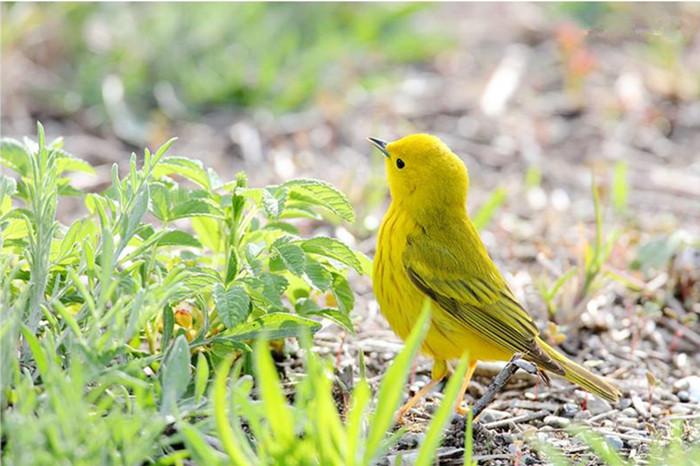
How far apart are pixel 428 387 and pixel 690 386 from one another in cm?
100

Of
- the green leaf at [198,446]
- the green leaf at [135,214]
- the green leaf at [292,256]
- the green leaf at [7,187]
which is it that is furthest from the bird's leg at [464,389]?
the green leaf at [7,187]

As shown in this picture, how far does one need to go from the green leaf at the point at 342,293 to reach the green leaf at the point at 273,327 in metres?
0.26

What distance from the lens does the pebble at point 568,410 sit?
13.0ft

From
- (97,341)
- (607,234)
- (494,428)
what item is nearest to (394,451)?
(494,428)

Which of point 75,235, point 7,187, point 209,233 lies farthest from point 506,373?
point 7,187

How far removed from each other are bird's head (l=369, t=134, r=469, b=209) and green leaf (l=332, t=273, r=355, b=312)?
0.71m

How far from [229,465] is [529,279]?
8.74 feet

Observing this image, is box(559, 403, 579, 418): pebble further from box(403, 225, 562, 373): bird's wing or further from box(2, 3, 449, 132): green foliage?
box(2, 3, 449, 132): green foliage

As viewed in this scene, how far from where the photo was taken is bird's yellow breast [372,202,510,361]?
12.9 feet

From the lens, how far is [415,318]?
3.91 m

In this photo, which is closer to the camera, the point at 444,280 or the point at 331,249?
the point at 331,249

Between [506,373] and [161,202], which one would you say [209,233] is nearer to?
[161,202]

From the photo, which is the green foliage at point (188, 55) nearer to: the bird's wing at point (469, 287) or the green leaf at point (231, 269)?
the bird's wing at point (469, 287)

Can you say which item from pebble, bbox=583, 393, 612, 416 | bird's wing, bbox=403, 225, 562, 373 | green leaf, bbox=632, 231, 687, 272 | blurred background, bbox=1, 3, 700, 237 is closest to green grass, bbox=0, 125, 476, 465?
bird's wing, bbox=403, 225, 562, 373
